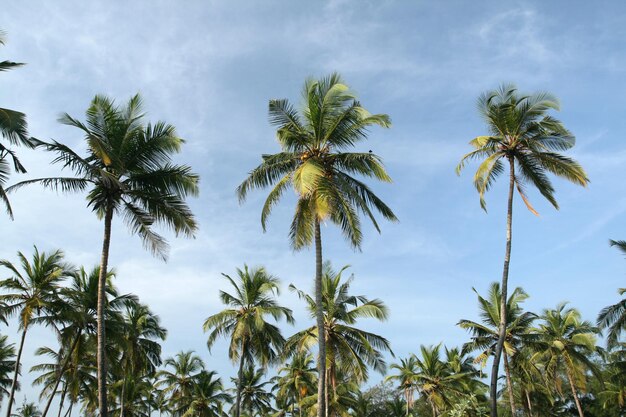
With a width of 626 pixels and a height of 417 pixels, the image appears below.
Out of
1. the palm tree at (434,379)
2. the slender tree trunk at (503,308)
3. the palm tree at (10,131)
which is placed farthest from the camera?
the palm tree at (434,379)

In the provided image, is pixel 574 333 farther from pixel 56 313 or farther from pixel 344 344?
pixel 56 313

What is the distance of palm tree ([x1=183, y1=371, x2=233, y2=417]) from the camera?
1753 inches

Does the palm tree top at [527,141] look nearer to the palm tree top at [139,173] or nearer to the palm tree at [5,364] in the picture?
the palm tree top at [139,173]

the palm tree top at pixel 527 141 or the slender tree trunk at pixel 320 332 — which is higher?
the palm tree top at pixel 527 141

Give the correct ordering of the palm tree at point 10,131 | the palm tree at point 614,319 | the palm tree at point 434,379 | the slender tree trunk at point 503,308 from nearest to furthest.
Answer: the palm tree at point 10,131, the slender tree trunk at point 503,308, the palm tree at point 614,319, the palm tree at point 434,379

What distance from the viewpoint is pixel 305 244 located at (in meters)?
18.9

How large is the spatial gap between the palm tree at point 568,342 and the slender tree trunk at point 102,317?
28.1 meters

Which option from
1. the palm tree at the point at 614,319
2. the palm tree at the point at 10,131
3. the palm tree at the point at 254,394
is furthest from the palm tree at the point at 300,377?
the palm tree at the point at 10,131

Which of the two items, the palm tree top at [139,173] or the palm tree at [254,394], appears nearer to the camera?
the palm tree top at [139,173]

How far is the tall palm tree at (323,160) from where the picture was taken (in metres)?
18.1

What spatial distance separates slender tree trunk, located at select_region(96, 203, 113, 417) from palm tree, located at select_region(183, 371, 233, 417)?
1222 inches

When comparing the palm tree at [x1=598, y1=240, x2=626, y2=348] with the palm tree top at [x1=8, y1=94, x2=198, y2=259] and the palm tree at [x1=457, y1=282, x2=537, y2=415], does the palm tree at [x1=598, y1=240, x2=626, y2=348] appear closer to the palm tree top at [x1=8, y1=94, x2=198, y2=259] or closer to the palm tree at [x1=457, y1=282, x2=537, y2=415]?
the palm tree at [x1=457, y1=282, x2=537, y2=415]

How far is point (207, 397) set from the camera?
150 feet

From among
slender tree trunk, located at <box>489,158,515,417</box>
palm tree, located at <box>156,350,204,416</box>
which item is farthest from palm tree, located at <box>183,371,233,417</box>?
slender tree trunk, located at <box>489,158,515,417</box>
